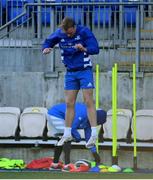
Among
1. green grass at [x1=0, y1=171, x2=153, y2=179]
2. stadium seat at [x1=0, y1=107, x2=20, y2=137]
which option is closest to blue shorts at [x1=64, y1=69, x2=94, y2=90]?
green grass at [x1=0, y1=171, x2=153, y2=179]

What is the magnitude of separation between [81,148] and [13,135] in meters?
1.34

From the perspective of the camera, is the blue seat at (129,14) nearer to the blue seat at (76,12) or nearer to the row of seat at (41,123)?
the blue seat at (76,12)

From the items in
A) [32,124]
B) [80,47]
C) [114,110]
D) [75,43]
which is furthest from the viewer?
[32,124]

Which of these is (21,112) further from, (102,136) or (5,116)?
(102,136)

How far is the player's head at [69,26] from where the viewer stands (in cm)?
903

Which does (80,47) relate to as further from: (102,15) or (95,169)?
(102,15)

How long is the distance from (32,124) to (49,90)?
3.28 feet

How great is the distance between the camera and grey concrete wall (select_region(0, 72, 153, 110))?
1288cm

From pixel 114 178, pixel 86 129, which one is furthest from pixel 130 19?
pixel 114 178

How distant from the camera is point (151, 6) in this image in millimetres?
13969

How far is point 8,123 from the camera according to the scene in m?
12.5

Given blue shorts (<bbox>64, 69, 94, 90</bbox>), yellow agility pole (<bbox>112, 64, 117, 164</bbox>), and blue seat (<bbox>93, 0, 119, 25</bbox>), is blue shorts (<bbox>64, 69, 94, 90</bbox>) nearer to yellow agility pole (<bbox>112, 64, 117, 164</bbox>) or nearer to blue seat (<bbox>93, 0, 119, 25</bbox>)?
yellow agility pole (<bbox>112, 64, 117, 164</bbox>)

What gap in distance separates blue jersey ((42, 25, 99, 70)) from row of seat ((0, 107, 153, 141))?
2.95m

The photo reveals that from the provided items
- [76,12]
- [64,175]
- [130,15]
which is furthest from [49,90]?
[64,175]
